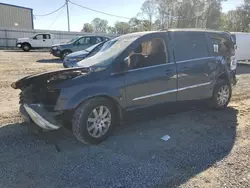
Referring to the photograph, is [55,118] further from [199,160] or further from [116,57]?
[199,160]

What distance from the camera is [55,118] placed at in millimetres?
3752

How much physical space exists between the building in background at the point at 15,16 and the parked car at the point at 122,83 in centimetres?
3790

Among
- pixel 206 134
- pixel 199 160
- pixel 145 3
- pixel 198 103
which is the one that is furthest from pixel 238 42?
pixel 145 3

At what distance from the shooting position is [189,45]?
17.1 feet

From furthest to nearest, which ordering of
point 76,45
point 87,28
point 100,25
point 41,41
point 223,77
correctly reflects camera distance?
point 100,25 < point 87,28 < point 41,41 < point 76,45 < point 223,77

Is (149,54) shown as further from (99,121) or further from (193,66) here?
(99,121)

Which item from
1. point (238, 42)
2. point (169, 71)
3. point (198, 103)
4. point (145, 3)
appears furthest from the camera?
point (145, 3)

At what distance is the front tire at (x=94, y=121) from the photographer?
3834 millimetres

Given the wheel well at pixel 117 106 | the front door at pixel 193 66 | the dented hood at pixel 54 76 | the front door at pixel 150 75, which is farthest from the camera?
the front door at pixel 193 66

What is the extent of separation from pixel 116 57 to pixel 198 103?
231cm

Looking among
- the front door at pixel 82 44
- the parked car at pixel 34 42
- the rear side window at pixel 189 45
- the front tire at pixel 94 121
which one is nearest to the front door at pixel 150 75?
the rear side window at pixel 189 45

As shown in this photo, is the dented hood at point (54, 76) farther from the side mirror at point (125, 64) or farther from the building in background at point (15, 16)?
the building in background at point (15, 16)

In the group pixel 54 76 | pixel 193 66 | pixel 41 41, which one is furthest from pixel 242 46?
pixel 41 41

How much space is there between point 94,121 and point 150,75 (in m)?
1.31
